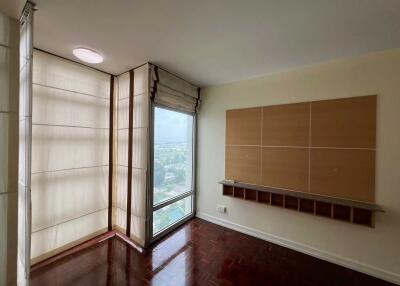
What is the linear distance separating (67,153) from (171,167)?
1521 millimetres

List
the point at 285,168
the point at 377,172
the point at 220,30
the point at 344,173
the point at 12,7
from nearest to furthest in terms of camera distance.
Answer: the point at 12,7, the point at 220,30, the point at 377,172, the point at 344,173, the point at 285,168

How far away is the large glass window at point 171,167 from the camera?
9.05 feet

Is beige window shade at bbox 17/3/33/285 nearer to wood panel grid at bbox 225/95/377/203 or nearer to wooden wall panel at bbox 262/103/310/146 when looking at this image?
wood panel grid at bbox 225/95/377/203

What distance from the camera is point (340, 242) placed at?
2.19 metres

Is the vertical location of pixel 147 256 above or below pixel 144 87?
below

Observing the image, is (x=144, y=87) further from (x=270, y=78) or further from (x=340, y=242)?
(x=340, y=242)

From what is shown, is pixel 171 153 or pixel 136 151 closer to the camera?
pixel 136 151

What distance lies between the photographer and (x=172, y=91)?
284 centimetres

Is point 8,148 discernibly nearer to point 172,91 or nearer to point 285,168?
point 172,91

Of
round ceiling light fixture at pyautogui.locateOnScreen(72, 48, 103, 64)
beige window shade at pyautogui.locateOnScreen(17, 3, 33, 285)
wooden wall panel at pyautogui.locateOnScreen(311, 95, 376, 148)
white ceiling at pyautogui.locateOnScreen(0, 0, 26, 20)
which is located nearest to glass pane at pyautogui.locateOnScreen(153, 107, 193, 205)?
round ceiling light fixture at pyautogui.locateOnScreen(72, 48, 103, 64)

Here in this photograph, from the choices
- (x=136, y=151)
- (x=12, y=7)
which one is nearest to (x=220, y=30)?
(x=12, y=7)

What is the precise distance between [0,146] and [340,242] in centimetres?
377

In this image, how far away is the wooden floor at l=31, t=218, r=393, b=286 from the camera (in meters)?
1.90

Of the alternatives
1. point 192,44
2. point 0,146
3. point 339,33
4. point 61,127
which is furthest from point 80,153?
point 339,33
